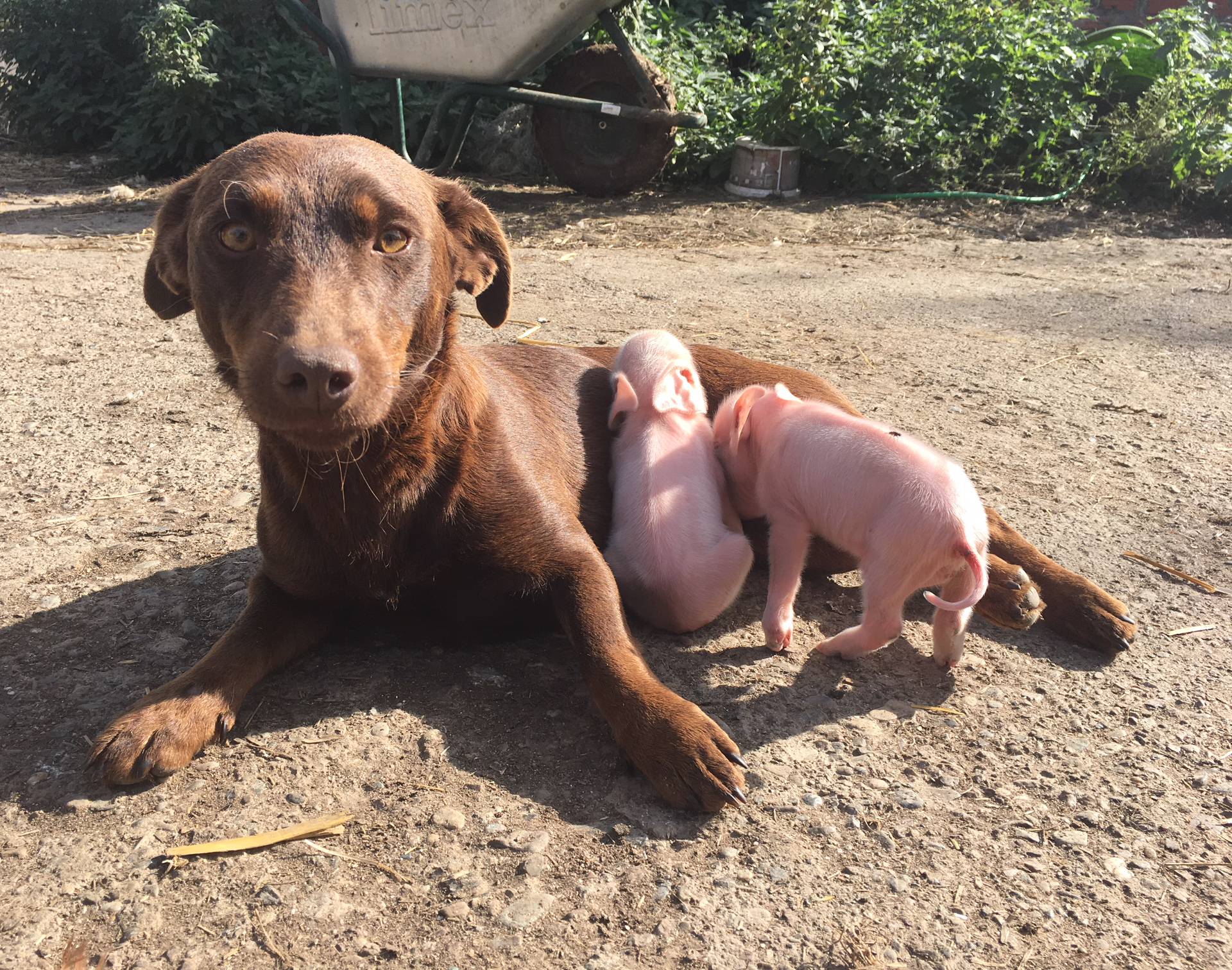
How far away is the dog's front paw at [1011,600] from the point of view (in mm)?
2799

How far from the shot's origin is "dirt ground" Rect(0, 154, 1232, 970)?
198 centimetres

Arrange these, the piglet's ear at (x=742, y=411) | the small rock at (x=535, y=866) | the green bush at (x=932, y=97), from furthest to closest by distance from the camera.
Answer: the green bush at (x=932, y=97) < the piglet's ear at (x=742, y=411) < the small rock at (x=535, y=866)

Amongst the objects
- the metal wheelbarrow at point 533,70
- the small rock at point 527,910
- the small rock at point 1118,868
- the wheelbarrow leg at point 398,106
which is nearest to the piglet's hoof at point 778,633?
the small rock at point 1118,868

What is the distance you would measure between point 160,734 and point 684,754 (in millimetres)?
1209

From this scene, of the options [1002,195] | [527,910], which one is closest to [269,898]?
[527,910]

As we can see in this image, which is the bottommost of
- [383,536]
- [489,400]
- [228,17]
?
[383,536]

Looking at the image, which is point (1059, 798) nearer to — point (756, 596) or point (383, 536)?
point (756, 596)

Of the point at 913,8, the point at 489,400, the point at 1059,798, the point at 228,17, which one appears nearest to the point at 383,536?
the point at 489,400

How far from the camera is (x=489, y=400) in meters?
3.08

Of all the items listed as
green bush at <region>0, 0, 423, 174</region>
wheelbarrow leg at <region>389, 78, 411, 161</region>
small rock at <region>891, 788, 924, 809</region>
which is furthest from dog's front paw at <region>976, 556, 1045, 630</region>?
green bush at <region>0, 0, 423, 174</region>

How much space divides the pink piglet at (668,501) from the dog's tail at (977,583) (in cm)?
64

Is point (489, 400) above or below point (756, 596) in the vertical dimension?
above

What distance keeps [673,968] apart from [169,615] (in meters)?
1.96

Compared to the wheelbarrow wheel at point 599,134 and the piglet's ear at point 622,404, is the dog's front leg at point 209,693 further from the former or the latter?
the wheelbarrow wheel at point 599,134
